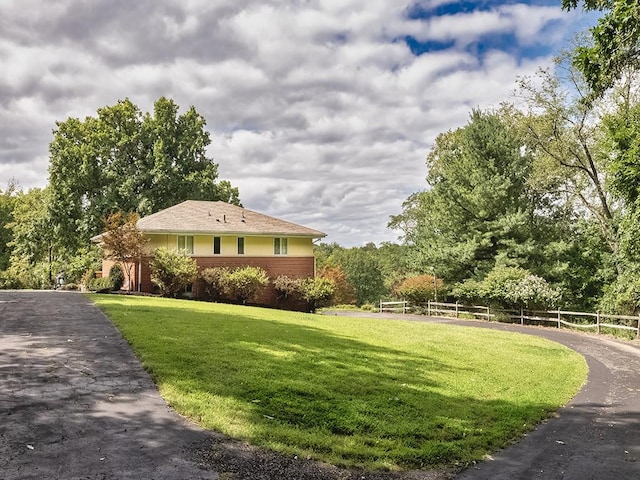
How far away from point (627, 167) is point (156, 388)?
20111mm

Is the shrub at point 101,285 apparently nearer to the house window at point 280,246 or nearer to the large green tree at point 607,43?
the house window at point 280,246

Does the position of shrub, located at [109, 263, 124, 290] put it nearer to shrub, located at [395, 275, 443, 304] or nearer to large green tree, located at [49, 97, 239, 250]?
large green tree, located at [49, 97, 239, 250]

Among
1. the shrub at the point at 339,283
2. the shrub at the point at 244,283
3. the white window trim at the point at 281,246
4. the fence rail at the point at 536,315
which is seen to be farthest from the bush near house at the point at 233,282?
the shrub at the point at 339,283

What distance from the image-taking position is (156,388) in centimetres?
823

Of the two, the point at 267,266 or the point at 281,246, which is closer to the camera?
the point at 267,266

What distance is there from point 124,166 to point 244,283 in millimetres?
23144

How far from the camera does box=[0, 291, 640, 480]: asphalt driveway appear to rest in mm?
5585

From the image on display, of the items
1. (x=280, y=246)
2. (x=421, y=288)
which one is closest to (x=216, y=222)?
(x=280, y=246)

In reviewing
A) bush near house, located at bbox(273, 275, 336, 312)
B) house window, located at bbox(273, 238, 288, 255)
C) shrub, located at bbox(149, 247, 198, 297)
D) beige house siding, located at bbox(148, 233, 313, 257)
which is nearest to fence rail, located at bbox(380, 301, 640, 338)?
bush near house, located at bbox(273, 275, 336, 312)

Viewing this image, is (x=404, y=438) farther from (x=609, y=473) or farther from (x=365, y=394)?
(x=609, y=473)

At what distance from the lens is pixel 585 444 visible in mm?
7906

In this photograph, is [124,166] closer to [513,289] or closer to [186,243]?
[186,243]

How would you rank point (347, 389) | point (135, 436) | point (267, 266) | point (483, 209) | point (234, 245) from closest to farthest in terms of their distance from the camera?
point (135, 436) < point (347, 389) < point (234, 245) < point (267, 266) < point (483, 209)

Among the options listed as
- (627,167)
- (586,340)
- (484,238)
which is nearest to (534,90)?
(484,238)
